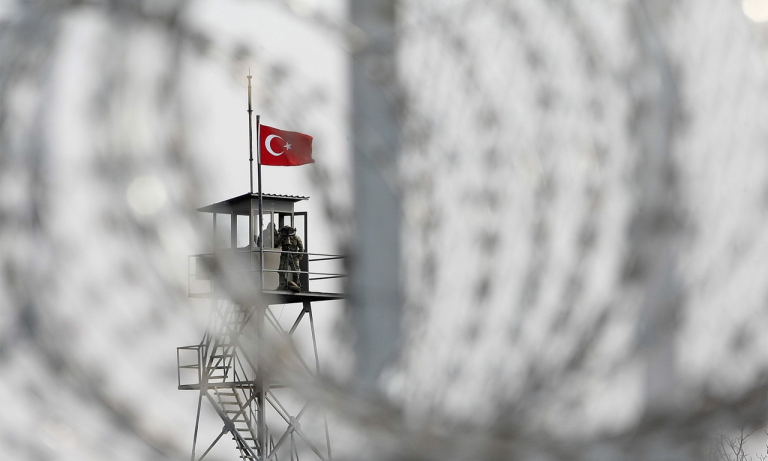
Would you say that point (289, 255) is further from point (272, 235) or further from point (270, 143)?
point (270, 143)

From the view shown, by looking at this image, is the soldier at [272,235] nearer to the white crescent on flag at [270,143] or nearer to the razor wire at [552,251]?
the white crescent on flag at [270,143]

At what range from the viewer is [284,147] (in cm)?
539

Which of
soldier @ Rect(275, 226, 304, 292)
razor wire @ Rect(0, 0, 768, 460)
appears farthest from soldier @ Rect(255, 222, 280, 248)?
razor wire @ Rect(0, 0, 768, 460)

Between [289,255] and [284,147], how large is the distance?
1945 mm

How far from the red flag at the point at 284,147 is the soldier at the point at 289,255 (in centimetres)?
113

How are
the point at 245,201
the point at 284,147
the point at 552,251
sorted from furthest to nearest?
the point at 245,201 → the point at 284,147 → the point at 552,251

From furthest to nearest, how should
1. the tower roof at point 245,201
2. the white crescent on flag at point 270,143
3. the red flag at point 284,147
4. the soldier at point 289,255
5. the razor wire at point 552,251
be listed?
1. the tower roof at point 245,201
2. the soldier at point 289,255
3. the white crescent on flag at point 270,143
4. the red flag at point 284,147
5. the razor wire at point 552,251

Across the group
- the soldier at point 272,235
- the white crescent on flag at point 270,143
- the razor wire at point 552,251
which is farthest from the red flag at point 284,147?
the razor wire at point 552,251

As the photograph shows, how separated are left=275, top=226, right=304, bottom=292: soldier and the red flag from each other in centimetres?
113

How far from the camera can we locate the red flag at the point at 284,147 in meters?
5.13

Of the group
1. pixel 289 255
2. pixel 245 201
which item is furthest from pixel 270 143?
pixel 289 255

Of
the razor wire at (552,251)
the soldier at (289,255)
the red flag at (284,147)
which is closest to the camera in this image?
the razor wire at (552,251)

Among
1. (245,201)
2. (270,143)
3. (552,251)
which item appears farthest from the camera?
(245,201)

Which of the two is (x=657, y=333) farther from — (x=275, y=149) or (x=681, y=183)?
(x=275, y=149)
